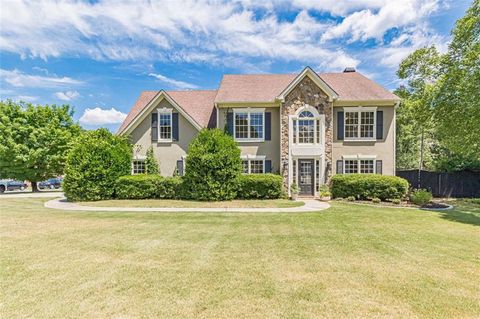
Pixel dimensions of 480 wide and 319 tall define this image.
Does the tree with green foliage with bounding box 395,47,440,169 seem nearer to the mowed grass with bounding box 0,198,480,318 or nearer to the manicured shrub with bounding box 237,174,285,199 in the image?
the manicured shrub with bounding box 237,174,285,199

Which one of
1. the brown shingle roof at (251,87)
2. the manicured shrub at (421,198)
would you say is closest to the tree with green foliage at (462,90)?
the manicured shrub at (421,198)

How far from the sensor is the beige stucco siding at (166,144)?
18594 millimetres

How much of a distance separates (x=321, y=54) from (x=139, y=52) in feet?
41.3

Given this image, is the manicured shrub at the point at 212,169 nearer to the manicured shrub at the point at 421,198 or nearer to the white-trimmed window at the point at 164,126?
the white-trimmed window at the point at 164,126

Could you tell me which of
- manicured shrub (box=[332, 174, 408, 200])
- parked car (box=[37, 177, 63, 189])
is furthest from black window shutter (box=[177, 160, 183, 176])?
parked car (box=[37, 177, 63, 189])

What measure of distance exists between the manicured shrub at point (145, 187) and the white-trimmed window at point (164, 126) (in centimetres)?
377

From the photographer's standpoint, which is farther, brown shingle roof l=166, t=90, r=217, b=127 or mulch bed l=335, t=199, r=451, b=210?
brown shingle roof l=166, t=90, r=217, b=127

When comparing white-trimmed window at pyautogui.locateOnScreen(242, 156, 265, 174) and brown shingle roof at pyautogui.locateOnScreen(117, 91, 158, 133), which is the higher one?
brown shingle roof at pyautogui.locateOnScreen(117, 91, 158, 133)

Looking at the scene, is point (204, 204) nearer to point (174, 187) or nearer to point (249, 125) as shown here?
point (174, 187)

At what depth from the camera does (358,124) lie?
17953mm

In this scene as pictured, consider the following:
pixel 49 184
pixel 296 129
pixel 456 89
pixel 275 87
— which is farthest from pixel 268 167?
pixel 49 184

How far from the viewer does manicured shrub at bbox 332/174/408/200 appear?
15328 mm

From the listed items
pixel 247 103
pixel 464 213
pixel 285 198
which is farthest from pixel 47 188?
pixel 464 213

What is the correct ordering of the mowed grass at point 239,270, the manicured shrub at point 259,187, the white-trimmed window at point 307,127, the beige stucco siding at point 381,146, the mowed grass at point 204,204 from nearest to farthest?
the mowed grass at point 239,270, the mowed grass at point 204,204, the manicured shrub at point 259,187, the white-trimmed window at point 307,127, the beige stucco siding at point 381,146
